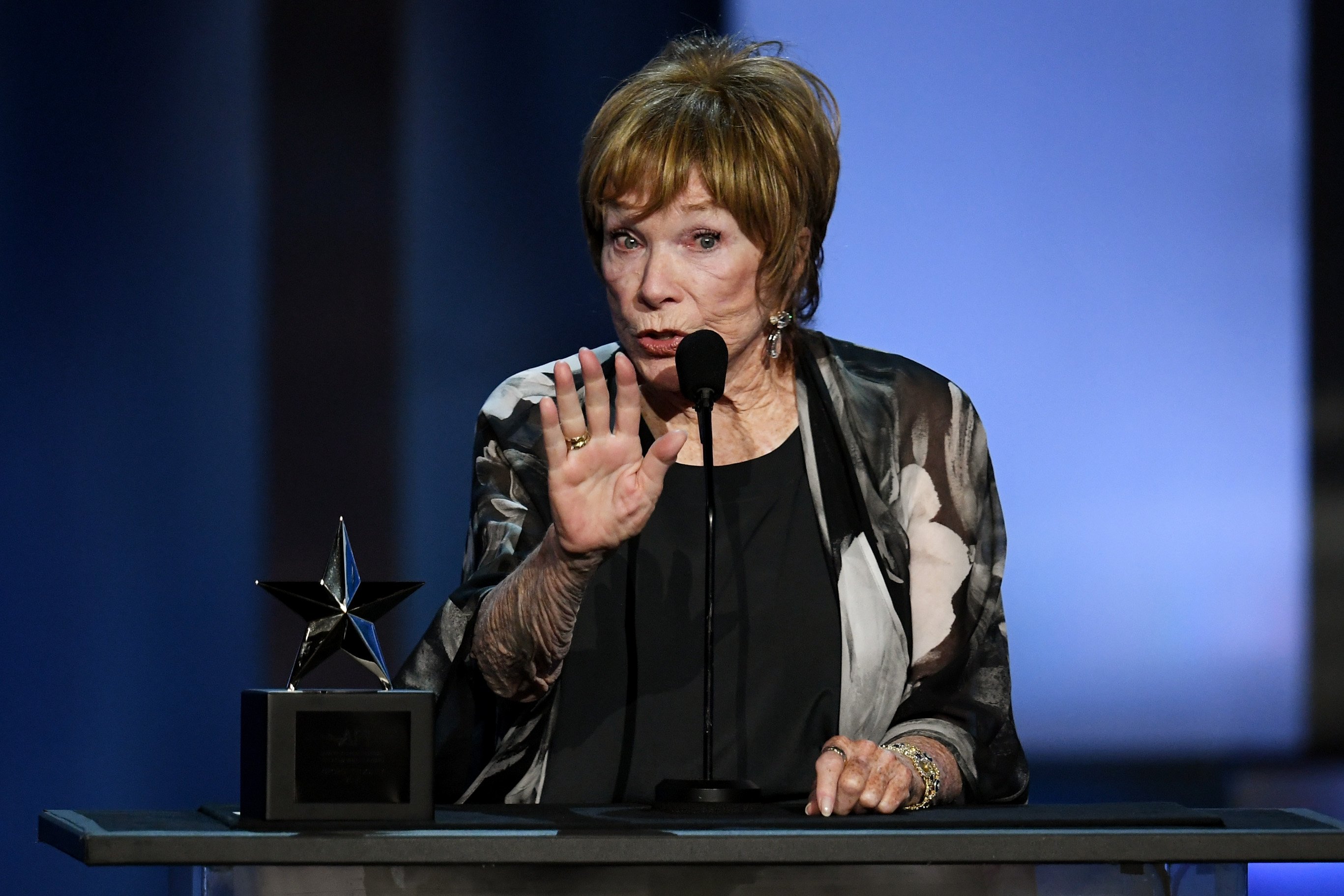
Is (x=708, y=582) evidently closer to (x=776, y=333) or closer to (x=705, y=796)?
(x=705, y=796)

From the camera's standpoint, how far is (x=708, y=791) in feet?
4.57

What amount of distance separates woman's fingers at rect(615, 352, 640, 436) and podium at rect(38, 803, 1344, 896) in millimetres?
354

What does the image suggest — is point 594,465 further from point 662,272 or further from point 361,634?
point 662,272

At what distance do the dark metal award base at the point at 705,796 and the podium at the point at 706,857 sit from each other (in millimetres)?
127

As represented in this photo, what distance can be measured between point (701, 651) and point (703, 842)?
0.70 m

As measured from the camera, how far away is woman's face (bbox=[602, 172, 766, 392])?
1813 millimetres

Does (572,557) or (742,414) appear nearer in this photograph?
(572,557)

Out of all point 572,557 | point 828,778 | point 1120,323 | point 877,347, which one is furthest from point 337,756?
point 1120,323

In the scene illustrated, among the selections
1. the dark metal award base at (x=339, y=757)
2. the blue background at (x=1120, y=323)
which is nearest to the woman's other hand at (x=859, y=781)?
the dark metal award base at (x=339, y=757)

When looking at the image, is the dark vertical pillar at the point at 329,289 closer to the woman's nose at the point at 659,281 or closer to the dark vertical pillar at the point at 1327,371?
the woman's nose at the point at 659,281

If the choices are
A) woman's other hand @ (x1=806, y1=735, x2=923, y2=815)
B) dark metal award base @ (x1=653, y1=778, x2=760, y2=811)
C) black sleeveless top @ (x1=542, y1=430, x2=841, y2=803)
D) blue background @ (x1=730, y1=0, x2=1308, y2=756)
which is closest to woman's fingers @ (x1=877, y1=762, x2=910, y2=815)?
woman's other hand @ (x1=806, y1=735, x2=923, y2=815)

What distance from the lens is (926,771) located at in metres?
1.56

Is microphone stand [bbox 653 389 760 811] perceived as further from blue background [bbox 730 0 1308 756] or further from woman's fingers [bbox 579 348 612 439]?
blue background [bbox 730 0 1308 756]

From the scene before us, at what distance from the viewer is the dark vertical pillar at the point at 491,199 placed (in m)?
3.08
